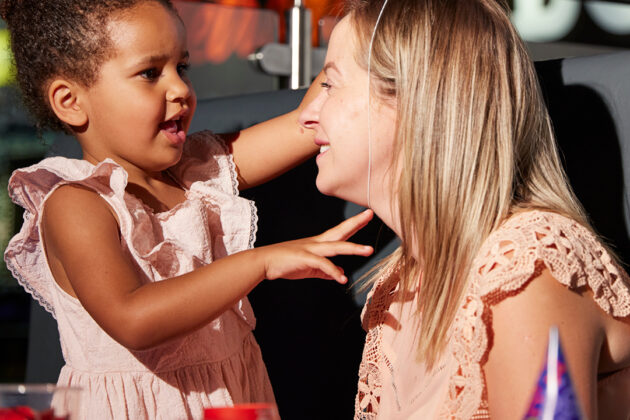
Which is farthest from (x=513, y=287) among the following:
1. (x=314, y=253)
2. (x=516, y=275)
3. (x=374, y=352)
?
(x=374, y=352)

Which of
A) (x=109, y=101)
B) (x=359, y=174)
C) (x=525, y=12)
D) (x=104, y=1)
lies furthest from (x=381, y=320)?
(x=525, y=12)

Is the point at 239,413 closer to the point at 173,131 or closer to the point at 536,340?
the point at 536,340

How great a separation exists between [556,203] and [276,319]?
2.50 feet

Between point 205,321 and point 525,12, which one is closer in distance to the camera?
point 205,321

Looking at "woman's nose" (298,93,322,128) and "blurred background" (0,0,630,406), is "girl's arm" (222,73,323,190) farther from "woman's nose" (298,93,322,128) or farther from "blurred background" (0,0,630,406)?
"blurred background" (0,0,630,406)

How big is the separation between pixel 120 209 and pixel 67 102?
0.73ft

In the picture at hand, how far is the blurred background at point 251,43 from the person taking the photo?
9.14ft

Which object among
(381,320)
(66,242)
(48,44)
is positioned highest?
(48,44)

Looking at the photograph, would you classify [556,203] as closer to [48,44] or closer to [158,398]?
[158,398]

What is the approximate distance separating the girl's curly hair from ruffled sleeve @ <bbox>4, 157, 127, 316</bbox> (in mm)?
112

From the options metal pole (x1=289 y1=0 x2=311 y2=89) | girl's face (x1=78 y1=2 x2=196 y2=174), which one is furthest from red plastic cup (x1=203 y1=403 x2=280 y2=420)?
metal pole (x1=289 y1=0 x2=311 y2=89)

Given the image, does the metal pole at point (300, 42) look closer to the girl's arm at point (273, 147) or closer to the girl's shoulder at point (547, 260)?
the girl's arm at point (273, 147)

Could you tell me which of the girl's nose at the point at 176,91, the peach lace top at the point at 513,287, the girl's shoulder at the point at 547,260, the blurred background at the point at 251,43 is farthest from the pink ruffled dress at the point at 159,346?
the blurred background at the point at 251,43

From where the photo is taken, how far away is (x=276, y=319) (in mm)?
1522
